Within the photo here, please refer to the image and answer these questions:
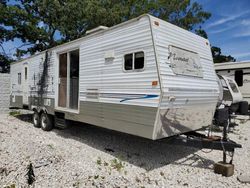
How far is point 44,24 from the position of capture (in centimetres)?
1998

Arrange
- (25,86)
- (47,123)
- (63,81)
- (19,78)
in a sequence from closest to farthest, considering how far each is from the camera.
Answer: (63,81), (47,123), (25,86), (19,78)

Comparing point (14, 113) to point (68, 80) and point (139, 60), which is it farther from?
point (139, 60)

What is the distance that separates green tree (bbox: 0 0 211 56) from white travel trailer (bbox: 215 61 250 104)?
8.76m

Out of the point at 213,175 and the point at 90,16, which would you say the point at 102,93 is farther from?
the point at 90,16

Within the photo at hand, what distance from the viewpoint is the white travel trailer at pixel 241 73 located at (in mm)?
12742

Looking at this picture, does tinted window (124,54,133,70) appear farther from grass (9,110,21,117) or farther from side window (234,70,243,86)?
grass (9,110,21,117)

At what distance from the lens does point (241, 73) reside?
12922 mm

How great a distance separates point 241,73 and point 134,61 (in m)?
9.66

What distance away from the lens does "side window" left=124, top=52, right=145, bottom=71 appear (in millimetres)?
5230

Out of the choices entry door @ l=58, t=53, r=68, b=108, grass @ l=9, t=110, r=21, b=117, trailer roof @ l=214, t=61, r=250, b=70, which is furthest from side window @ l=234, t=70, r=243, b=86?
grass @ l=9, t=110, r=21, b=117

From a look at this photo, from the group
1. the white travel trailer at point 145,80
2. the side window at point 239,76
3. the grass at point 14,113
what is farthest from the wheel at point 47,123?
the side window at point 239,76

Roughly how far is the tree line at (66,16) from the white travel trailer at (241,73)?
28.7 ft

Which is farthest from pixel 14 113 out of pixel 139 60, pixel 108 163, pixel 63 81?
pixel 139 60

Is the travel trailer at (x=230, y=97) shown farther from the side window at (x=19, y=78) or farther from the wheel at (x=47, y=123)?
the side window at (x=19, y=78)
